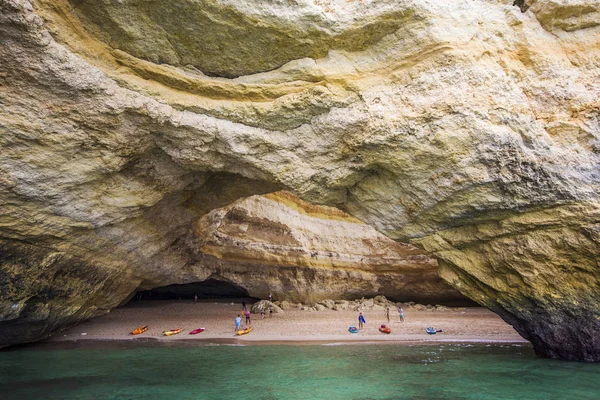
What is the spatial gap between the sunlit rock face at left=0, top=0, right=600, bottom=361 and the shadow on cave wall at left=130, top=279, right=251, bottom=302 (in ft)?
35.4

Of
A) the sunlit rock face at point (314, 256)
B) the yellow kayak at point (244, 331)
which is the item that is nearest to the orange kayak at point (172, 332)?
the yellow kayak at point (244, 331)

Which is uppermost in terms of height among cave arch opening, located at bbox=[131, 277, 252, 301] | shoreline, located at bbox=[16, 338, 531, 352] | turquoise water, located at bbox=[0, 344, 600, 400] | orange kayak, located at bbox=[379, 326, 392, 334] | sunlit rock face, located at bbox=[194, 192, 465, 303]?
sunlit rock face, located at bbox=[194, 192, 465, 303]

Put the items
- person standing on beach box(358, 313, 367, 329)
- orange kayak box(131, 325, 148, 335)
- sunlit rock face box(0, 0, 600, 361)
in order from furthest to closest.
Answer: person standing on beach box(358, 313, 367, 329) < orange kayak box(131, 325, 148, 335) < sunlit rock face box(0, 0, 600, 361)

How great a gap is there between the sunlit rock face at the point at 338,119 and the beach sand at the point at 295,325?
4.62 m

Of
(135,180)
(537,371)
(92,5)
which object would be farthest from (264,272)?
(92,5)

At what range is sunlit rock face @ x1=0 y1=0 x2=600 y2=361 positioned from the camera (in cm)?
714

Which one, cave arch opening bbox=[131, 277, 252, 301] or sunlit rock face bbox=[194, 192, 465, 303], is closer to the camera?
sunlit rock face bbox=[194, 192, 465, 303]

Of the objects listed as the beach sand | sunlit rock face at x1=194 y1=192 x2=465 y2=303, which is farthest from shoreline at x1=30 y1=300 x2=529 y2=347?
sunlit rock face at x1=194 y1=192 x2=465 y2=303

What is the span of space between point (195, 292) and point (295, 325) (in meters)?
8.05

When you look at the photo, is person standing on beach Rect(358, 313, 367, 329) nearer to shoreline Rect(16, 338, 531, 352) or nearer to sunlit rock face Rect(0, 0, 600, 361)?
shoreline Rect(16, 338, 531, 352)

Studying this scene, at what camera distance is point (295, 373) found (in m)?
8.81

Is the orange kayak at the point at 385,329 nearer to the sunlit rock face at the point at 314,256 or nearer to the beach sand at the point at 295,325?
the beach sand at the point at 295,325

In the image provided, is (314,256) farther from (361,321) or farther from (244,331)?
(244,331)

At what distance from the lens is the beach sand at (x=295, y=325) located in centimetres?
1288
